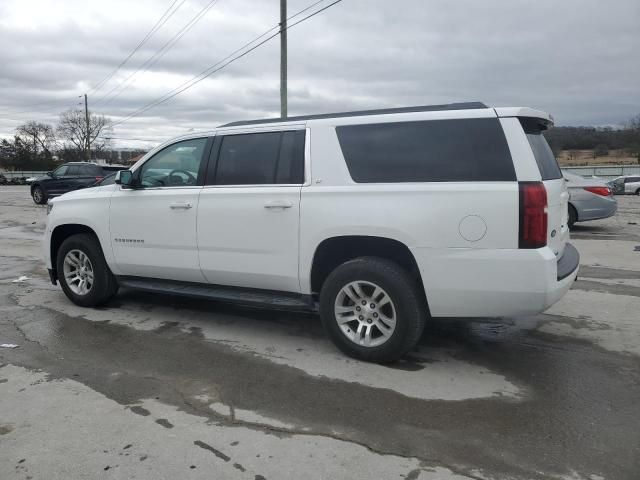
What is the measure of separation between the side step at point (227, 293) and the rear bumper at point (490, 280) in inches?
44.7

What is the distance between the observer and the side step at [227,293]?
461cm

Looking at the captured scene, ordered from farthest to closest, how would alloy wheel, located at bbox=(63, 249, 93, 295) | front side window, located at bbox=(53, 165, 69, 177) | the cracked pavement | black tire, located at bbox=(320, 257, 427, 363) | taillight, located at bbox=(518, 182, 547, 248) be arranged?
front side window, located at bbox=(53, 165, 69, 177)
alloy wheel, located at bbox=(63, 249, 93, 295)
black tire, located at bbox=(320, 257, 427, 363)
taillight, located at bbox=(518, 182, 547, 248)
the cracked pavement

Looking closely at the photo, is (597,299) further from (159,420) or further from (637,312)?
(159,420)

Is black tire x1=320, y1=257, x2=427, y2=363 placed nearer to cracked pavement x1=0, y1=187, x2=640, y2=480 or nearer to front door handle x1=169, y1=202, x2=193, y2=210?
cracked pavement x1=0, y1=187, x2=640, y2=480

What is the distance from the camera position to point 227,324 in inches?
215

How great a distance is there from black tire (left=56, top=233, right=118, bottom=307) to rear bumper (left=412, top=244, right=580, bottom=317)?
11.7 ft

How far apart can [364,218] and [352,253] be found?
459 mm

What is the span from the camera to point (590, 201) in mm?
12250

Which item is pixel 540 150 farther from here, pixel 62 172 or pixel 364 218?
pixel 62 172

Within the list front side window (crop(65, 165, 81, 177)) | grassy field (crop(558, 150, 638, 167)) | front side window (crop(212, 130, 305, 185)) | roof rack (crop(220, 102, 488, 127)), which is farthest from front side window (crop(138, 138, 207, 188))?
grassy field (crop(558, 150, 638, 167))

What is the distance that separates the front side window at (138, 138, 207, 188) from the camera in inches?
205

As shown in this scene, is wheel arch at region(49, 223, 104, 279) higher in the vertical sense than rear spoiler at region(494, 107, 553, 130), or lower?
lower

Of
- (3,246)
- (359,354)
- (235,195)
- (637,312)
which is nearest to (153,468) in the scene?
(359,354)

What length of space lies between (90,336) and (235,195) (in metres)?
1.95
